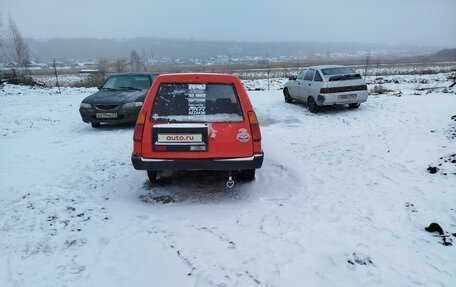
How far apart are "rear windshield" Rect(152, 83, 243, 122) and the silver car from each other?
7.57 meters

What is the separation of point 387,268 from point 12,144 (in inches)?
336

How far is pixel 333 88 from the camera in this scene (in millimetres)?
11422

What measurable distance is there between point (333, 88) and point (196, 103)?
802 cm

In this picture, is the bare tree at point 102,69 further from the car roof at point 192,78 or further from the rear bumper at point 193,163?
the rear bumper at point 193,163

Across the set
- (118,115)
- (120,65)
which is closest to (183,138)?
(118,115)

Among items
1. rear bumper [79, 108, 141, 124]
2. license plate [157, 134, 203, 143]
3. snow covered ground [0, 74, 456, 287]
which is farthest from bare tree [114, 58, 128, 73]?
Result: license plate [157, 134, 203, 143]

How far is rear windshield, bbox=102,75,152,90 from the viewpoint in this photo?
10547 mm

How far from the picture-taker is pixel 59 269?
320 cm

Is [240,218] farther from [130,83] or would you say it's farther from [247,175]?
[130,83]

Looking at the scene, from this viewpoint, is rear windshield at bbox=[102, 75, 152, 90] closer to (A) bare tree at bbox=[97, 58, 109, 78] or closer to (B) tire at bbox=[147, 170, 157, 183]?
(B) tire at bbox=[147, 170, 157, 183]

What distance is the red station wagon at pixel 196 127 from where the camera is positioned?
14.8ft

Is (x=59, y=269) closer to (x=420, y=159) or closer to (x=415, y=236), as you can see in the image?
(x=415, y=236)

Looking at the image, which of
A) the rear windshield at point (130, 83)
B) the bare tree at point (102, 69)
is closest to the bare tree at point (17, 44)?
the bare tree at point (102, 69)

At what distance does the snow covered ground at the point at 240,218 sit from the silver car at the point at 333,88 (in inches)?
147
